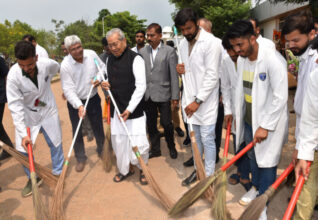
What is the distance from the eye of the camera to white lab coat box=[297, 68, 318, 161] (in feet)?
5.95

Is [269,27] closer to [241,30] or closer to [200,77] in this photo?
[200,77]

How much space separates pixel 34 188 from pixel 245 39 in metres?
2.58

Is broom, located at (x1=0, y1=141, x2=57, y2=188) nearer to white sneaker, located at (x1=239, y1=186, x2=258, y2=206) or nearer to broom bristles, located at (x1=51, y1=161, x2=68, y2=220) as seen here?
broom bristles, located at (x1=51, y1=161, x2=68, y2=220)

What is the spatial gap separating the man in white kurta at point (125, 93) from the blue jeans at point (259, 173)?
136 centimetres

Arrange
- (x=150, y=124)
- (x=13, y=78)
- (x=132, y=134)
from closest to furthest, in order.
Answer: (x=13, y=78) → (x=132, y=134) → (x=150, y=124)

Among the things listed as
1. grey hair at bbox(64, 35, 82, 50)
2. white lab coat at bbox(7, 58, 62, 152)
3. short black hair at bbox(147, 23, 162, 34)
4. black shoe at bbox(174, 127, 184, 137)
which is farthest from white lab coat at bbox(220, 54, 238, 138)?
white lab coat at bbox(7, 58, 62, 152)

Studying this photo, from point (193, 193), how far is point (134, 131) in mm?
1223

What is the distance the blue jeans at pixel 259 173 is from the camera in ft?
8.05

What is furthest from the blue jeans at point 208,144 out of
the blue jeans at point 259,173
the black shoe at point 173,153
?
the black shoe at point 173,153

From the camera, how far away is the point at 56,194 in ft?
9.21

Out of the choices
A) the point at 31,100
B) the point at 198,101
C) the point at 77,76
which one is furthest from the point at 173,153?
the point at 31,100

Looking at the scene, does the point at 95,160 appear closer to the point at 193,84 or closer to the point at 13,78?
the point at 13,78

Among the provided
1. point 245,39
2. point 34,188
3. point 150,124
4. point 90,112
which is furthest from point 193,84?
point 34,188

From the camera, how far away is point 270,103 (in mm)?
2336
